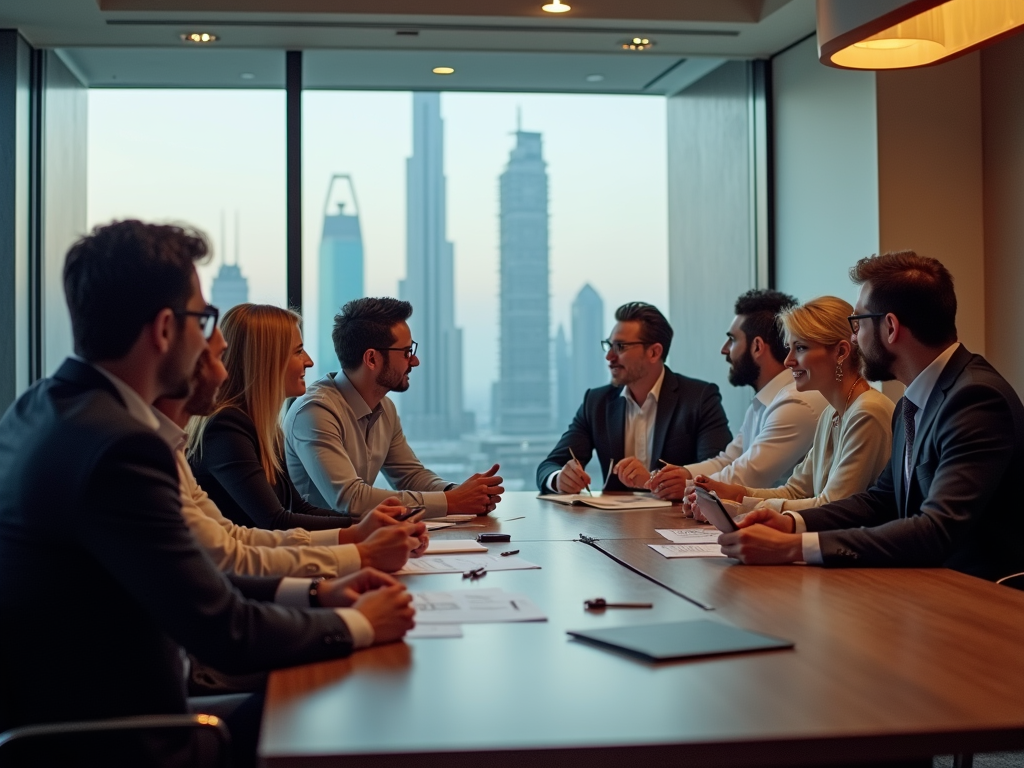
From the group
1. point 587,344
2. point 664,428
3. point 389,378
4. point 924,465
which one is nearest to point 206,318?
point 924,465

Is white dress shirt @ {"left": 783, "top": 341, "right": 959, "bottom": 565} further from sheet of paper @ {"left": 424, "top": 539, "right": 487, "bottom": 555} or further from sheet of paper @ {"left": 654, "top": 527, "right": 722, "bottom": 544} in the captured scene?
sheet of paper @ {"left": 424, "top": 539, "right": 487, "bottom": 555}

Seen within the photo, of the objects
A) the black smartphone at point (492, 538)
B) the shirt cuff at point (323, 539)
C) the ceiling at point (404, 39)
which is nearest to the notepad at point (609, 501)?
the black smartphone at point (492, 538)

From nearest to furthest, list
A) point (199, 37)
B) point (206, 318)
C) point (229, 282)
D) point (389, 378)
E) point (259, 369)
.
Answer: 1. point (206, 318)
2. point (259, 369)
3. point (389, 378)
4. point (199, 37)
5. point (229, 282)

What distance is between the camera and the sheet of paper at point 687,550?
9.36 feet

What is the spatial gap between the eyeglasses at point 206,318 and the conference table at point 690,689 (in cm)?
64

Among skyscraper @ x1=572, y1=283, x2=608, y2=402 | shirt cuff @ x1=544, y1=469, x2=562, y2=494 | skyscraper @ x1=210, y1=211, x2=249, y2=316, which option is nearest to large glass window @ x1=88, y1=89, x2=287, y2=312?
skyscraper @ x1=210, y1=211, x2=249, y2=316

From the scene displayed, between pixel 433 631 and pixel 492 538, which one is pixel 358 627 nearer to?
pixel 433 631

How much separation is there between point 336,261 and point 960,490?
4161mm

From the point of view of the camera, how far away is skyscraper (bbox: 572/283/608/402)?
21.2ft

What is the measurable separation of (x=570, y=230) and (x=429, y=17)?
1575mm

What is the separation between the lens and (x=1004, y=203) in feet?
16.9

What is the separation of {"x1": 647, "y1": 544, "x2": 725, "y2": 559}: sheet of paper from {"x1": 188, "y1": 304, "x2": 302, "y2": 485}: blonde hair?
1264 millimetres

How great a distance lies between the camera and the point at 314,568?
2.54 meters

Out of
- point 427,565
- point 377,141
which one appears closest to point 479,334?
point 377,141
